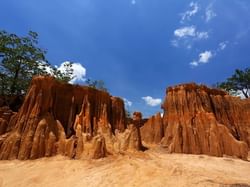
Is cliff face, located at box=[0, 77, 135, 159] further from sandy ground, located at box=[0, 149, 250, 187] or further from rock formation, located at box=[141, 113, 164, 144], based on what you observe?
rock formation, located at box=[141, 113, 164, 144]

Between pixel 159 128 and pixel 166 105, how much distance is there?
2756mm

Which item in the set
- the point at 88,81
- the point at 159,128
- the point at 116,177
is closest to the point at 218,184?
the point at 116,177

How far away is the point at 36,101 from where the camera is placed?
15.9 m

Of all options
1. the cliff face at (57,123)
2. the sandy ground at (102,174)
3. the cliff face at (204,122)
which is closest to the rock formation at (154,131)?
the cliff face at (204,122)

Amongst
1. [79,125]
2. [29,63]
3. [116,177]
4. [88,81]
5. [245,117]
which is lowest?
[116,177]

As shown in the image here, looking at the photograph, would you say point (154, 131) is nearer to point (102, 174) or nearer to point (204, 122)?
point (204, 122)

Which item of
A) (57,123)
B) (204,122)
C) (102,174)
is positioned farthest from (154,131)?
(102,174)

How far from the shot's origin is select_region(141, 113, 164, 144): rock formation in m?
26.0

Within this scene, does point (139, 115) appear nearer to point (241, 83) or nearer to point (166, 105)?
point (166, 105)

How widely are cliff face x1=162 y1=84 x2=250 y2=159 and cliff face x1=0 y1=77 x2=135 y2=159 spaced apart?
261 inches

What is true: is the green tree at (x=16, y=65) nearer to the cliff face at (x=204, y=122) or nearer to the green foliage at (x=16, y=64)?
the green foliage at (x=16, y=64)

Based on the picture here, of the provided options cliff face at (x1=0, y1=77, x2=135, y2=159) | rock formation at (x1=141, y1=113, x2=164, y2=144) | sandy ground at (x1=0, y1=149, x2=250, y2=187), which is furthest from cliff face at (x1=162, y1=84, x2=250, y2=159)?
sandy ground at (x1=0, y1=149, x2=250, y2=187)

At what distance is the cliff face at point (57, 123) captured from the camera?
14.3 meters

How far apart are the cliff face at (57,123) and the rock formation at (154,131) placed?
23.2ft
